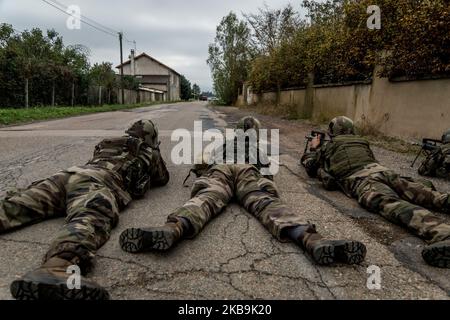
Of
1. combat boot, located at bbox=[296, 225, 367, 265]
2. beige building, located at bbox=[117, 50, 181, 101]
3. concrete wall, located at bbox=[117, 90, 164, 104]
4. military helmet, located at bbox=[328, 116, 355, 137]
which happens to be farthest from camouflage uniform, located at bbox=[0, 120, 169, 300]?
beige building, located at bbox=[117, 50, 181, 101]

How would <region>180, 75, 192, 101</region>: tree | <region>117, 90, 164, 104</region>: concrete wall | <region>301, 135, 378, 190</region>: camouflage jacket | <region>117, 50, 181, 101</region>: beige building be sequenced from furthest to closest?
1. <region>180, 75, 192, 101</region>: tree
2. <region>117, 50, 181, 101</region>: beige building
3. <region>117, 90, 164, 104</region>: concrete wall
4. <region>301, 135, 378, 190</region>: camouflage jacket

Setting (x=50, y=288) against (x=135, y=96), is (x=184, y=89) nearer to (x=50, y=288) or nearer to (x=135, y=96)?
(x=135, y=96)

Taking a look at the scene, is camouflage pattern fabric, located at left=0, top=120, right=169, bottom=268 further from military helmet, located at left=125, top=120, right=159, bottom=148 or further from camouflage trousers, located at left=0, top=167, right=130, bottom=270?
military helmet, located at left=125, top=120, right=159, bottom=148

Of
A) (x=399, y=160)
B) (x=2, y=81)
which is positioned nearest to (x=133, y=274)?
(x=399, y=160)

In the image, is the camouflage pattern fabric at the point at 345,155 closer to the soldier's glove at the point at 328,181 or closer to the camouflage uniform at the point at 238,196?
the soldier's glove at the point at 328,181

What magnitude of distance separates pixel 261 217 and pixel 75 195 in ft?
4.68

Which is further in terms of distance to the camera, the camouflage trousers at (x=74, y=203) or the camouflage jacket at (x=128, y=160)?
the camouflage jacket at (x=128, y=160)

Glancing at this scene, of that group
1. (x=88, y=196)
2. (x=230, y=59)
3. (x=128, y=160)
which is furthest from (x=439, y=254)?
(x=230, y=59)

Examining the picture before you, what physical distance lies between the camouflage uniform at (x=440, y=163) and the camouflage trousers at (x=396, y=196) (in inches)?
56.9

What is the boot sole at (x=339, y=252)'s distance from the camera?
2082 mm

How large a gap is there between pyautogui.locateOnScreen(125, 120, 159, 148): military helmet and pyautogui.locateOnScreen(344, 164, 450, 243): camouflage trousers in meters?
2.08

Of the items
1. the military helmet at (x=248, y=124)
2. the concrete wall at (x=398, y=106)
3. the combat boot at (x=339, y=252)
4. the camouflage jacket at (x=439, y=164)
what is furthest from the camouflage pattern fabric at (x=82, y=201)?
the concrete wall at (x=398, y=106)

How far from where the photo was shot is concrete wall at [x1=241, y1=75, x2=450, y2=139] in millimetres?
6910
